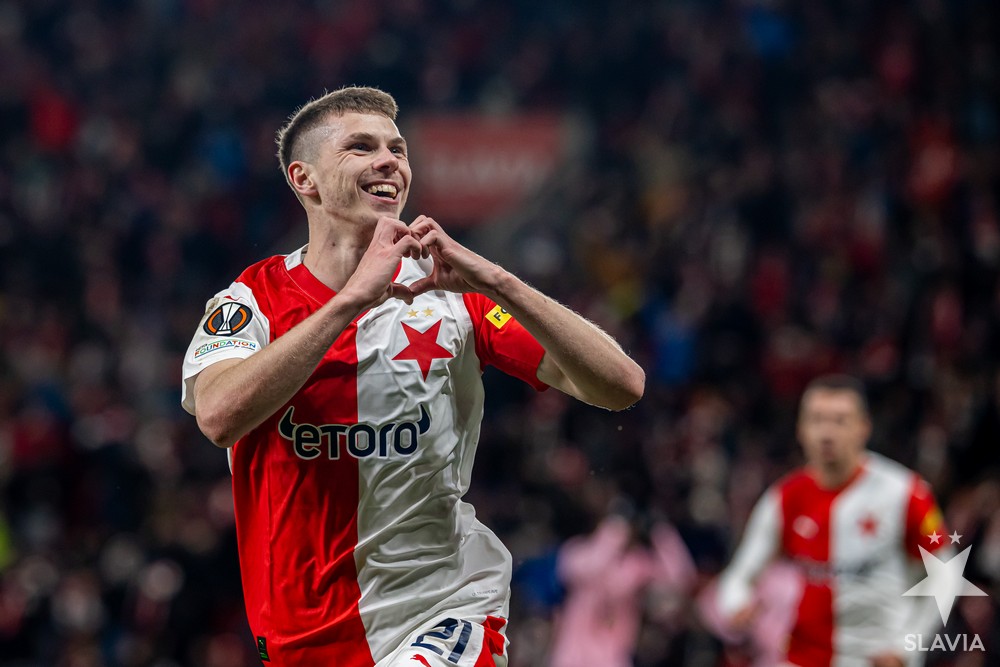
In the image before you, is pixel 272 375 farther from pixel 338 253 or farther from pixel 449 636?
pixel 449 636

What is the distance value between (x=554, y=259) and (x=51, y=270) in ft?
18.6

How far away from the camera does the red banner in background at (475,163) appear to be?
53.8ft

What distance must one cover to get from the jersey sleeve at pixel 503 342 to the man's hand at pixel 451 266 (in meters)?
0.34

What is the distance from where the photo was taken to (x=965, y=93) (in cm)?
1526

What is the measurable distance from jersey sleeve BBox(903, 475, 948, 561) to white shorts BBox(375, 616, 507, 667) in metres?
4.10

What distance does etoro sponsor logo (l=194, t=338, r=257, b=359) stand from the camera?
13.6ft

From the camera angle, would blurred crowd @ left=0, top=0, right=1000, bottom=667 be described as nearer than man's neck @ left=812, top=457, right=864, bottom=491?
No

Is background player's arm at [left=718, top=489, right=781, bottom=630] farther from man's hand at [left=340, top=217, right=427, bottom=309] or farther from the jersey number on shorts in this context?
man's hand at [left=340, top=217, right=427, bottom=309]

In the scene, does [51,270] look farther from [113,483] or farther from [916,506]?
[916,506]

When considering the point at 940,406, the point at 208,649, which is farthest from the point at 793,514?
the point at 208,649

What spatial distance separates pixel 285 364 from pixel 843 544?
4.97 m

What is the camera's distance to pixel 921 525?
7.73 m

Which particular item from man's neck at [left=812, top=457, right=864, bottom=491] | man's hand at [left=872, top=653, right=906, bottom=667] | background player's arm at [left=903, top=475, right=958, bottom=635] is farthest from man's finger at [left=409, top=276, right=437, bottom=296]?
man's neck at [left=812, top=457, right=864, bottom=491]

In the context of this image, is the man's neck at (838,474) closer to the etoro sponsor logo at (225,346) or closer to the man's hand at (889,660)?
the man's hand at (889,660)
